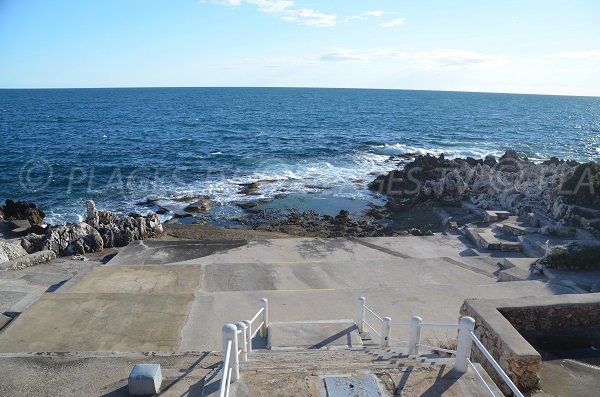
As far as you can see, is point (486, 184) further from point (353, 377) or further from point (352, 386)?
point (352, 386)

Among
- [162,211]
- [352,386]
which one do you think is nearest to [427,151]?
[162,211]

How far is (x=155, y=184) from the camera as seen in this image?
106ft

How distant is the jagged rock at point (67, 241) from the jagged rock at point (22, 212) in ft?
A: 22.0

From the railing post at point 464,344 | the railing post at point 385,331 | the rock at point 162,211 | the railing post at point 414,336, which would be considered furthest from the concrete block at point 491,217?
the rock at point 162,211

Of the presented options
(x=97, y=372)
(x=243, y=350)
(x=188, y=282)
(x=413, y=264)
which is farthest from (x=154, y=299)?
(x=413, y=264)

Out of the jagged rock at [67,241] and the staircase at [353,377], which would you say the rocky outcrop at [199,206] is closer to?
the jagged rock at [67,241]

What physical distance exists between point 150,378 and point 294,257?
28.8 feet

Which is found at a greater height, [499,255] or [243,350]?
[243,350]

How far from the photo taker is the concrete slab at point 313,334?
7328 millimetres

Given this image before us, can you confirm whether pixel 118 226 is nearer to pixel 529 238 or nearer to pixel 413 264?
pixel 413 264

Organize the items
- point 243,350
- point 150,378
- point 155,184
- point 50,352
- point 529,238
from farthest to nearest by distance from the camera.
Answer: point 155,184 → point 529,238 → point 50,352 → point 243,350 → point 150,378

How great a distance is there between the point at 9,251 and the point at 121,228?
3962 mm

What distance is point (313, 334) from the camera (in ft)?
25.2

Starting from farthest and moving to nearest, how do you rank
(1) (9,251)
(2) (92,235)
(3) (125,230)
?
(3) (125,230) → (2) (92,235) → (1) (9,251)
